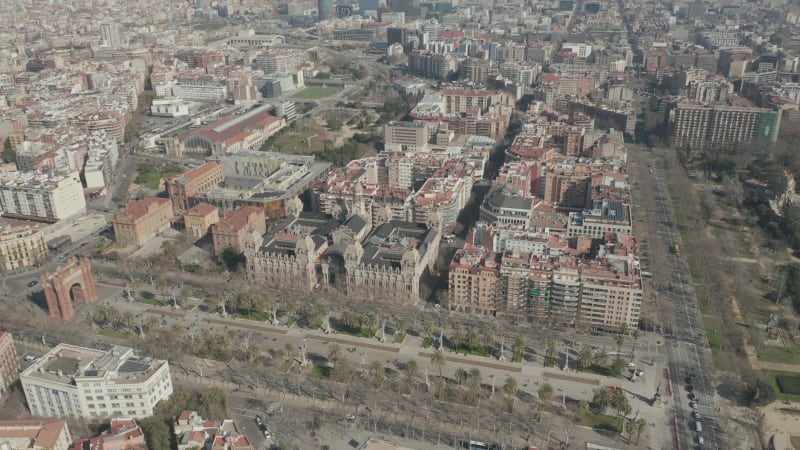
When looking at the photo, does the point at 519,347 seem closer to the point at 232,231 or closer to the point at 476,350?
Answer: the point at 476,350

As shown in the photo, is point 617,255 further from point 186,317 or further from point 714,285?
point 186,317

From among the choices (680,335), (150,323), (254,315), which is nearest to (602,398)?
(680,335)

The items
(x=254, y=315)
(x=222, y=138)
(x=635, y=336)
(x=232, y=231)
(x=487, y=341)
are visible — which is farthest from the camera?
(x=222, y=138)

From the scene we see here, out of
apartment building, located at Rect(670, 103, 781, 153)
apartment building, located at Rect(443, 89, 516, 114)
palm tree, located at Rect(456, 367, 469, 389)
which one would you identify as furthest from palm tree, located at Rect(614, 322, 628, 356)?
apartment building, located at Rect(443, 89, 516, 114)

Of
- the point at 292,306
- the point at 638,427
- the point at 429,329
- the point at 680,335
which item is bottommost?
the point at 680,335

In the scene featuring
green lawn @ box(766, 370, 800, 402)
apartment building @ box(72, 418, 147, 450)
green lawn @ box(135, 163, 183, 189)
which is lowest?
green lawn @ box(766, 370, 800, 402)

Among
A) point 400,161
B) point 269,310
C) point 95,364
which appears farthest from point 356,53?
point 95,364

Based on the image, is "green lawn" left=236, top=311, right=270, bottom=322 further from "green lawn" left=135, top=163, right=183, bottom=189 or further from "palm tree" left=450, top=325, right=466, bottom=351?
"green lawn" left=135, top=163, right=183, bottom=189

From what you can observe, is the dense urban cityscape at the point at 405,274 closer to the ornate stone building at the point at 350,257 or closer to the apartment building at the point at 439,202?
the ornate stone building at the point at 350,257
